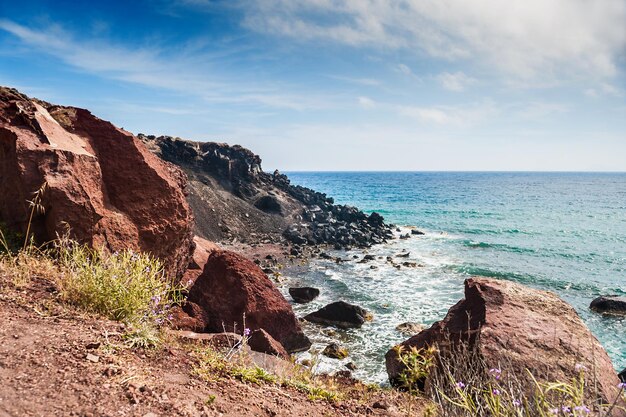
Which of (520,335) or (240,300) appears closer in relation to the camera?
(520,335)

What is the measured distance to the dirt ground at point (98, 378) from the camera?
3.02 metres

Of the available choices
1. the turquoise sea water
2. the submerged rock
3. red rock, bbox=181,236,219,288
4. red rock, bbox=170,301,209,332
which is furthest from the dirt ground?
the submerged rock

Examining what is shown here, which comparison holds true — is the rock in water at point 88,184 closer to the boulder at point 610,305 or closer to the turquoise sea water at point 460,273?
the turquoise sea water at point 460,273

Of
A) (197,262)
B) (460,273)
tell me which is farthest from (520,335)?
(460,273)

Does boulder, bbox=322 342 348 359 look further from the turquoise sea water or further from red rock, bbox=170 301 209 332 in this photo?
red rock, bbox=170 301 209 332

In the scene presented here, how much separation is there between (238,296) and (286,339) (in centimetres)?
187

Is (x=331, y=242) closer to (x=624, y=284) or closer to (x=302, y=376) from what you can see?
(x=624, y=284)

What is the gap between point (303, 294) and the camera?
52.4ft

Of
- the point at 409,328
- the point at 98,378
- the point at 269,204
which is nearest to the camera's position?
the point at 98,378

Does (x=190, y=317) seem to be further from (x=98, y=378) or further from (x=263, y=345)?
(x=98, y=378)

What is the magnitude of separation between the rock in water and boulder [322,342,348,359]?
15.0 ft

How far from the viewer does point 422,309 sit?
15.0 m

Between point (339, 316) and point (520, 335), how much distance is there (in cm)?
729

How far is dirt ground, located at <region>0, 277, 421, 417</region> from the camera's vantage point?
302 cm
